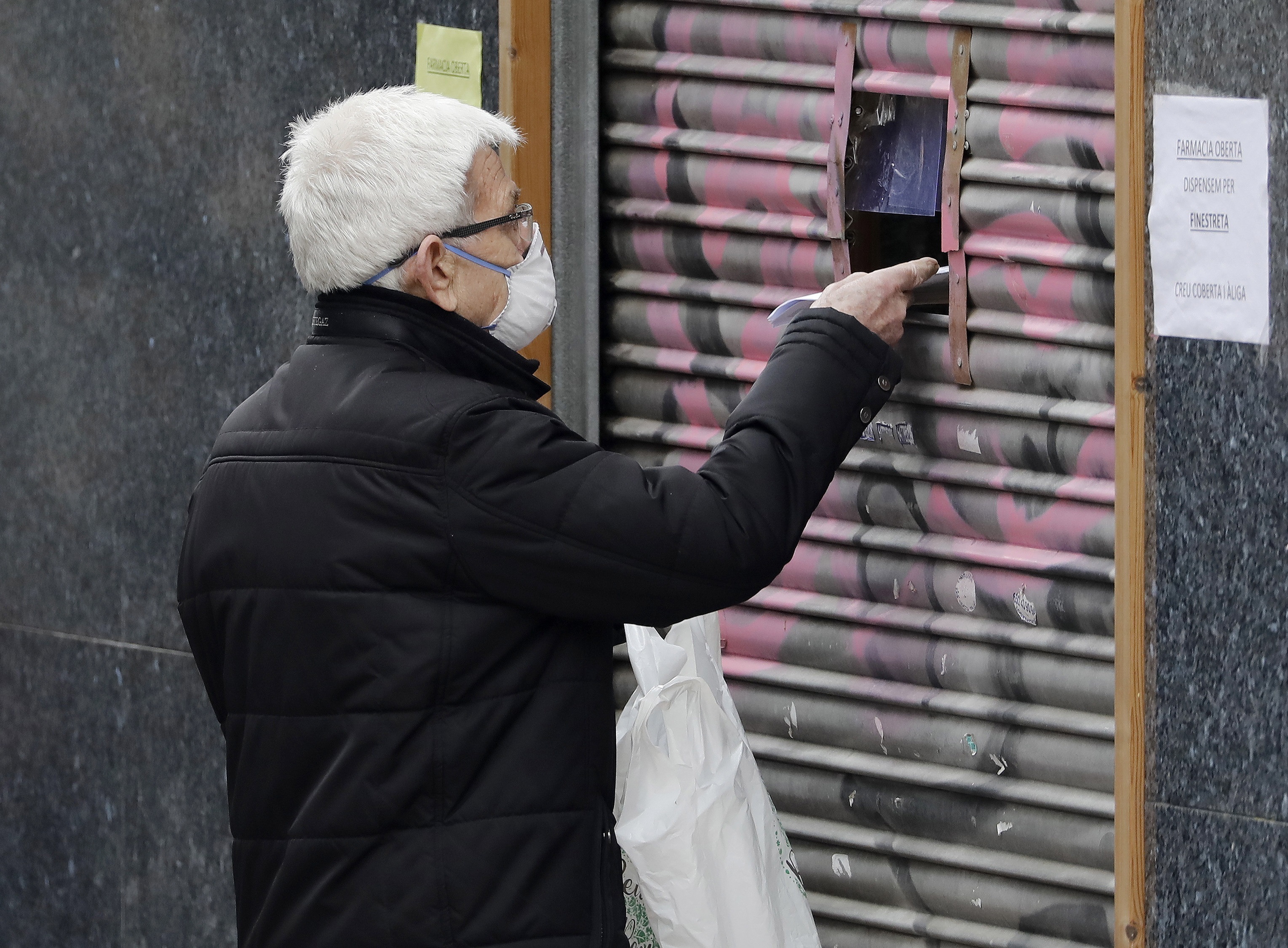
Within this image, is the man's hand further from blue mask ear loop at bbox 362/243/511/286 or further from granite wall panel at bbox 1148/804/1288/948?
granite wall panel at bbox 1148/804/1288/948

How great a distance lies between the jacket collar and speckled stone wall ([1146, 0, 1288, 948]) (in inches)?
40.0

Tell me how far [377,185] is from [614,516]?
1.92 ft

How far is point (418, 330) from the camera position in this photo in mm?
2533

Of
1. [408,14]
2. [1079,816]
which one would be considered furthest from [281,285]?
[1079,816]

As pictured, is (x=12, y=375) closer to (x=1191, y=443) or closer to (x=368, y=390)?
(x=368, y=390)

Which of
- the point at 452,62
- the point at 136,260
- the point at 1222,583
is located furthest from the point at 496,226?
the point at 136,260

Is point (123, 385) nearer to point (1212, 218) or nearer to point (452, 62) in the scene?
point (452, 62)

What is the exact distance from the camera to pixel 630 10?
3.49 m

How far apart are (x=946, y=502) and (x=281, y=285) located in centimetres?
163

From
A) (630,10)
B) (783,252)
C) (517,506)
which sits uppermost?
(630,10)

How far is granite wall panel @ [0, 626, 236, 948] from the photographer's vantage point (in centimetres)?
425

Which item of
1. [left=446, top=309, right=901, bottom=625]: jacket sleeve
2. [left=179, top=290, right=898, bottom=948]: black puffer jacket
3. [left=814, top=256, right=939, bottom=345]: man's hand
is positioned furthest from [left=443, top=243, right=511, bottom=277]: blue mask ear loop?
[left=814, top=256, right=939, bottom=345]: man's hand

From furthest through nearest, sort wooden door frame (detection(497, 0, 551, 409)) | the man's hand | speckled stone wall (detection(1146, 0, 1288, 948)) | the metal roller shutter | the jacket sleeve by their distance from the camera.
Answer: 1. wooden door frame (detection(497, 0, 551, 409))
2. the metal roller shutter
3. the man's hand
4. speckled stone wall (detection(1146, 0, 1288, 948))
5. the jacket sleeve

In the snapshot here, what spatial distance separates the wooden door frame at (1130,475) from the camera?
269 cm
